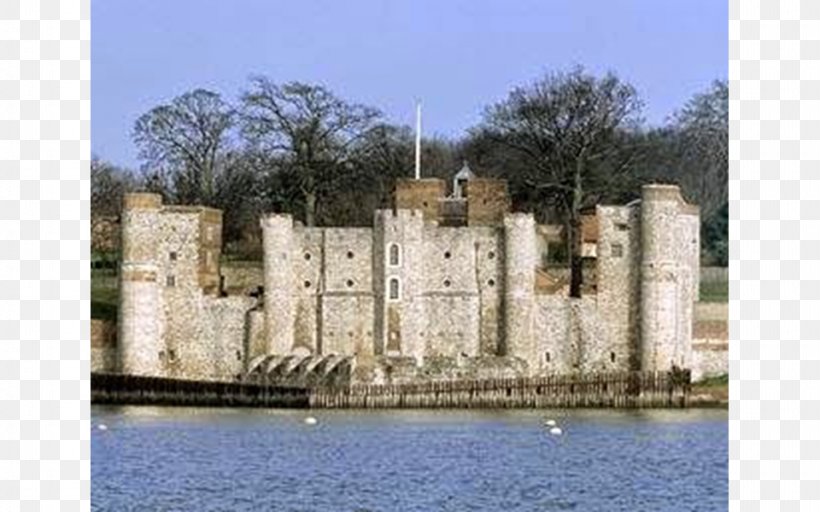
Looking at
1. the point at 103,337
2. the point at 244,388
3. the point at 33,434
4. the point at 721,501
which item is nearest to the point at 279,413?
the point at 244,388

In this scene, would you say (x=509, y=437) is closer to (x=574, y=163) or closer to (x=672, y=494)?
(x=672, y=494)

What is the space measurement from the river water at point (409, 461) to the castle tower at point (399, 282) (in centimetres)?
361

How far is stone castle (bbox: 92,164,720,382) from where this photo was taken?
73375 millimetres

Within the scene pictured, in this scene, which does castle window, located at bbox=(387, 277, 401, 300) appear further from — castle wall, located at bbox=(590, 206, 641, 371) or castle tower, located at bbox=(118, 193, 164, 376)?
castle tower, located at bbox=(118, 193, 164, 376)

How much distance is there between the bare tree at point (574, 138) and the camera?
8856 centimetres

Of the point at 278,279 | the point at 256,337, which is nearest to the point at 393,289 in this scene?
the point at 278,279

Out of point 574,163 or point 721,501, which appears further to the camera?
point 574,163

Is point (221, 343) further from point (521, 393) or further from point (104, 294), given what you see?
point (104, 294)

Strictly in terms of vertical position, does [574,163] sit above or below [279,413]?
above

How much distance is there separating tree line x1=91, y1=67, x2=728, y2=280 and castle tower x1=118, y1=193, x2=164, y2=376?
13.1 meters

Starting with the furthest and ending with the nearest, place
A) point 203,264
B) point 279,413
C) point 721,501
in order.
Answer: point 203,264 → point 279,413 → point 721,501

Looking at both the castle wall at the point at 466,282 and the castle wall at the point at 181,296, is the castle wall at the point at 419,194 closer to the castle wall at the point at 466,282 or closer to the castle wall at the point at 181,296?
the castle wall at the point at 466,282

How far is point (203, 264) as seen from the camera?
76062 mm

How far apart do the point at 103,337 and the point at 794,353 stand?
52.2m
